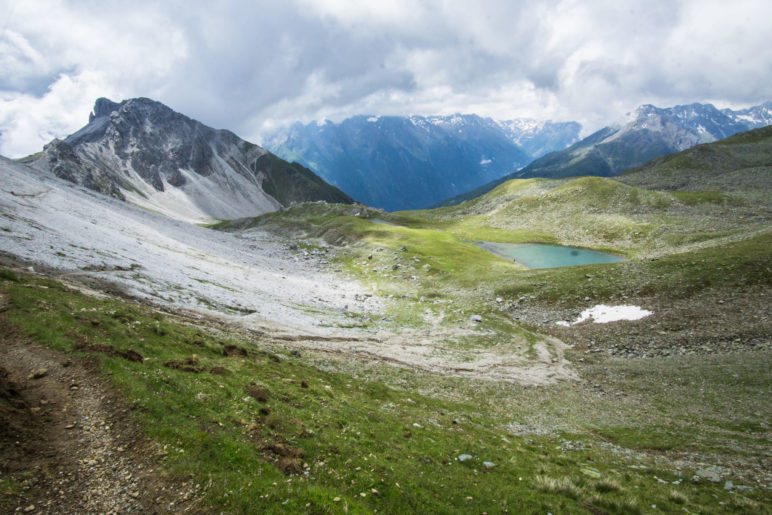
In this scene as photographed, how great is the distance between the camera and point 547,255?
9988 centimetres

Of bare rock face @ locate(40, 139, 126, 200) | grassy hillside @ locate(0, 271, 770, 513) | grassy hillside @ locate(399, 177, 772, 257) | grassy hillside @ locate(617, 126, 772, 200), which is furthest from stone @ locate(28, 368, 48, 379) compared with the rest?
bare rock face @ locate(40, 139, 126, 200)

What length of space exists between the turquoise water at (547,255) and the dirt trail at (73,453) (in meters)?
89.6

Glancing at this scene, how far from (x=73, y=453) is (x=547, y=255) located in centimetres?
10641

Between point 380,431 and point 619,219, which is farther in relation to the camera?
point 619,219

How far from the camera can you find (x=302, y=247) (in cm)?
10644

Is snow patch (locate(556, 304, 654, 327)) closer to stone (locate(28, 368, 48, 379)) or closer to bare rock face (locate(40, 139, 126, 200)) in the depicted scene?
stone (locate(28, 368, 48, 379))

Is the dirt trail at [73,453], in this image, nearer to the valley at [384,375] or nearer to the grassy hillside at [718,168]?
the valley at [384,375]

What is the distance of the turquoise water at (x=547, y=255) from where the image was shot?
89875 millimetres

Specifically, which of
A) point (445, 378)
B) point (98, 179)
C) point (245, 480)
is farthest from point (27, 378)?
point (98, 179)

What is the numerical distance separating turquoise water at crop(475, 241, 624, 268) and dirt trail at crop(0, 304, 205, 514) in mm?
89565

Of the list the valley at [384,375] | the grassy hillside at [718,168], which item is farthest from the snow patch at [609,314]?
the grassy hillside at [718,168]

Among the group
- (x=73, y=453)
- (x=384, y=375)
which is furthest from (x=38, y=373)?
(x=384, y=375)

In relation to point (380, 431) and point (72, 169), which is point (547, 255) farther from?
point (72, 169)

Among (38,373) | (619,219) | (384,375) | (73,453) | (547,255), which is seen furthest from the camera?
(619,219)
